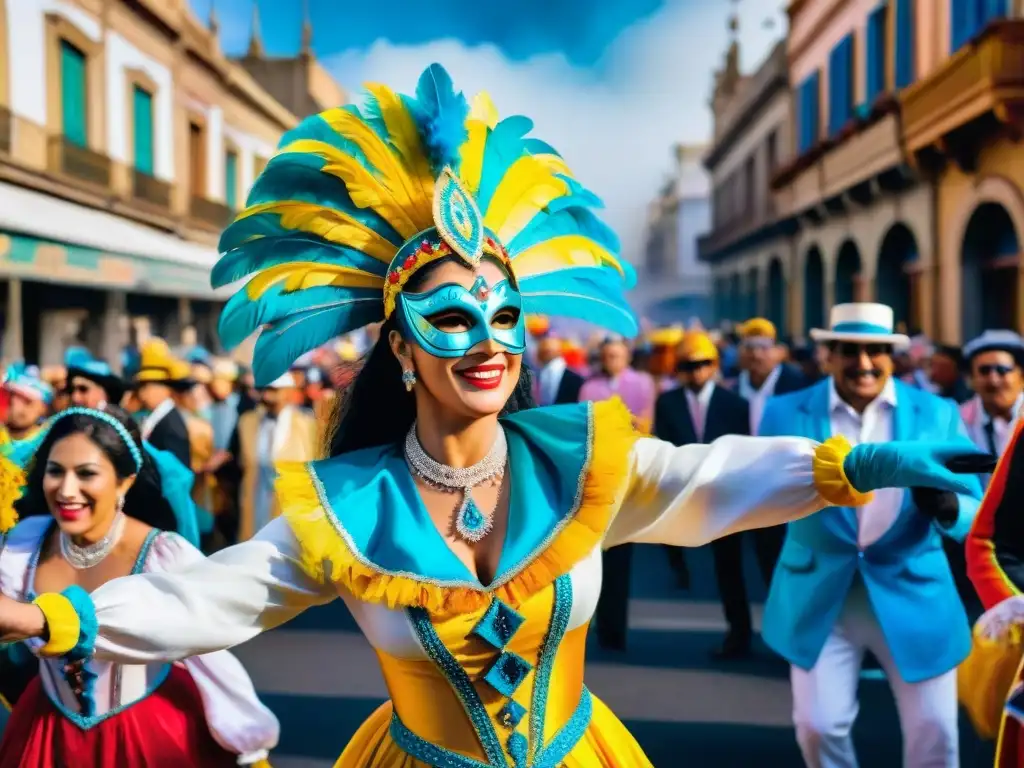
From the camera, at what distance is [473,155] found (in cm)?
255

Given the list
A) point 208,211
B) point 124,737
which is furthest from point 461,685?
point 208,211

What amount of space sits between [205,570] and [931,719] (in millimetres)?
2660

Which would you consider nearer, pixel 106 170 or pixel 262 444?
pixel 262 444

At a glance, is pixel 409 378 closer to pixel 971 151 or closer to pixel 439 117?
pixel 439 117

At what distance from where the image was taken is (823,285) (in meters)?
26.2

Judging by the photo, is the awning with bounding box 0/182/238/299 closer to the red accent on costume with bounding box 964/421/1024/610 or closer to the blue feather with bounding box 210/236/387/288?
the blue feather with bounding box 210/236/387/288

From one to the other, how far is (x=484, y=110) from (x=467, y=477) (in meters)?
0.88

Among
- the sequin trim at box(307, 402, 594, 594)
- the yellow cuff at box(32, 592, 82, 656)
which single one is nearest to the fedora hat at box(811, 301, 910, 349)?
the sequin trim at box(307, 402, 594, 594)

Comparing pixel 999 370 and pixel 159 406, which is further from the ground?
pixel 999 370

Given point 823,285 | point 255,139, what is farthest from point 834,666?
point 255,139

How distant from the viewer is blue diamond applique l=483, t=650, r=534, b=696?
230 centimetres

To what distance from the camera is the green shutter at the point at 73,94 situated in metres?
17.4

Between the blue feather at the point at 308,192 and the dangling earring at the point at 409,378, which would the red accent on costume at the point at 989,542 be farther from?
the blue feather at the point at 308,192

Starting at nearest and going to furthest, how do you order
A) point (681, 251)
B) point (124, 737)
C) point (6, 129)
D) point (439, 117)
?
point (439, 117) → point (124, 737) → point (6, 129) → point (681, 251)
